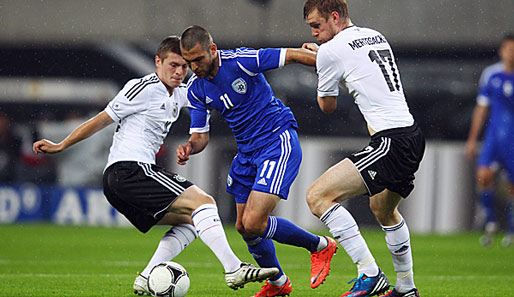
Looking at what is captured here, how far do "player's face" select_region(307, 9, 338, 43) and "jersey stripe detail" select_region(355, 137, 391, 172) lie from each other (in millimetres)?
807

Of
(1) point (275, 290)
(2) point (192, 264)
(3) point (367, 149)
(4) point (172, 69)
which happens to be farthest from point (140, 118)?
(2) point (192, 264)

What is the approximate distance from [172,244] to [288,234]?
2.60ft

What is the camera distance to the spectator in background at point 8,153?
14156 millimetres

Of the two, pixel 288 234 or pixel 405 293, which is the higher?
pixel 288 234

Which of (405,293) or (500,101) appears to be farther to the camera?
(500,101)

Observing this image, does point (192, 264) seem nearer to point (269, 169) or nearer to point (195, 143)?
point (195, 143)

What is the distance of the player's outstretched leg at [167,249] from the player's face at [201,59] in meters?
1.10

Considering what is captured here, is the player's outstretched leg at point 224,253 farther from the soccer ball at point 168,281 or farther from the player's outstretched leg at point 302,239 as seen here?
the player's outstretched leg at point 302,239

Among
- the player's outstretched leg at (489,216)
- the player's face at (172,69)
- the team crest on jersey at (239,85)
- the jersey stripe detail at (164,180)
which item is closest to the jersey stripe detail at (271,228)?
the jersey stripe detail at (164,180)

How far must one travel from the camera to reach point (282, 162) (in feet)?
18.5

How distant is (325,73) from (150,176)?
1.32 metres

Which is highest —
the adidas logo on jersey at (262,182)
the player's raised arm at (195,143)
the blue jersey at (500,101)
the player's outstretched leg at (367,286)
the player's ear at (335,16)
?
the player's ear at (335,16)

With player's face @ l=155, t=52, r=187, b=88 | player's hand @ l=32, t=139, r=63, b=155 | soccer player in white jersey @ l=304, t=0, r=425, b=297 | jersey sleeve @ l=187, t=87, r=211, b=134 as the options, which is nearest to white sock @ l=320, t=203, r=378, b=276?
soccer player in white jersey @ l=304, t=0, r=425, b=297

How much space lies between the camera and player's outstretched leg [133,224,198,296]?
18.3 feet
